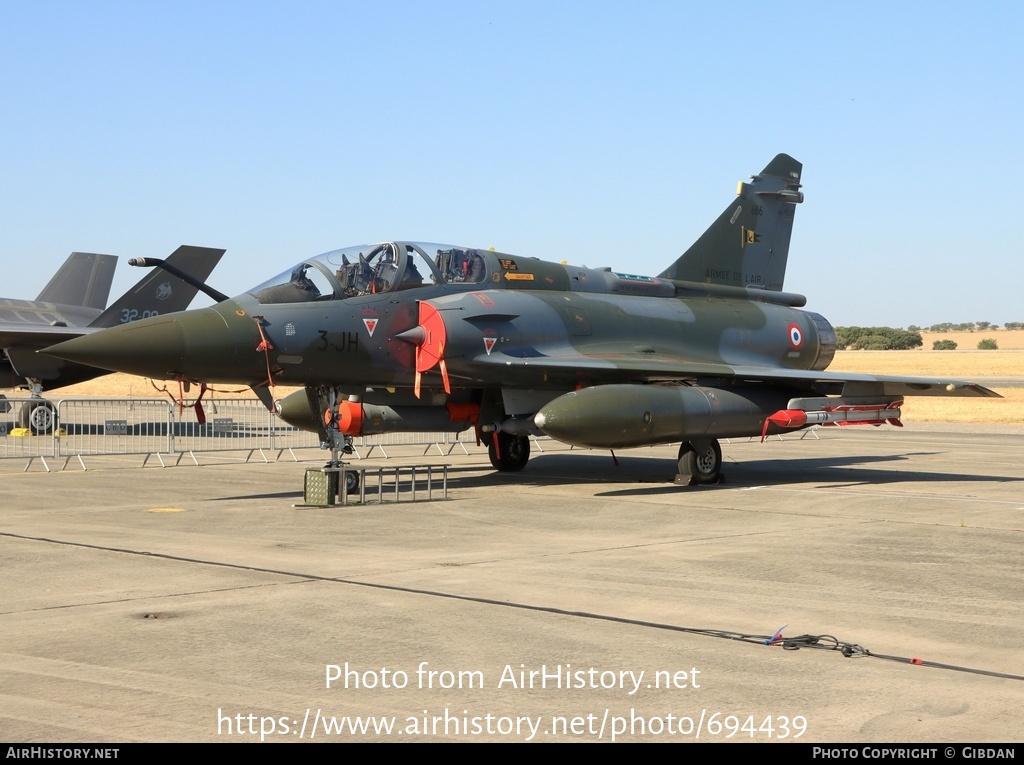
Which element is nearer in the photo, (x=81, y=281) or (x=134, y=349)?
(x=134, y=349)

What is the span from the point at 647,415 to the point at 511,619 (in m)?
7.09

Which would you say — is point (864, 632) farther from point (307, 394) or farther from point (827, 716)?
point (307, 394)

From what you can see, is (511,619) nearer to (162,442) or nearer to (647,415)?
(647,415)

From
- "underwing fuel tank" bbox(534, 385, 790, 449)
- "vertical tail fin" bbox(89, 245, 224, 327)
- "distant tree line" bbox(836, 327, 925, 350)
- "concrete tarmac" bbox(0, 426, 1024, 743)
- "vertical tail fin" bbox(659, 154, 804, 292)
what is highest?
"distant tree line" bbox(836, 327, 925, 350)

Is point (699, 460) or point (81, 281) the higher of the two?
point (81, 281)

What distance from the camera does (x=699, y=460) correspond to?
1541cm

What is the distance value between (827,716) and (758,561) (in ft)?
14.0

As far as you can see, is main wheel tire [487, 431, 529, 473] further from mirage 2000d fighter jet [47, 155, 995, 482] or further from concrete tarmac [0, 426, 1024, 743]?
concrete tarmac [0, 426, 1024, 743]

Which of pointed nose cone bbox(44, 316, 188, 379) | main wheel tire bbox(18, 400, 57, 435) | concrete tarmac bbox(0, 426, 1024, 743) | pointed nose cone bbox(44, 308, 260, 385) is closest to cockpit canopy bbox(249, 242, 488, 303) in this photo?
pointed nose cone bbox(44, 308, 260, 385)

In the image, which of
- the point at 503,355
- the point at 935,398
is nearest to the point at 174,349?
the point at 503,355

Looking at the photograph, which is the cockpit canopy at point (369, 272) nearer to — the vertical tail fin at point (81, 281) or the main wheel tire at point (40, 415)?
the main wheel tire at point (40, 415)

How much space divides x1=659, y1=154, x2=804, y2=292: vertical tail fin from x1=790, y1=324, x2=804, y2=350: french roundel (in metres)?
1.27

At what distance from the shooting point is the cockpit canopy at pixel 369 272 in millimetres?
13219

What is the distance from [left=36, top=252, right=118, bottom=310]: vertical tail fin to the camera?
31.6 metres
